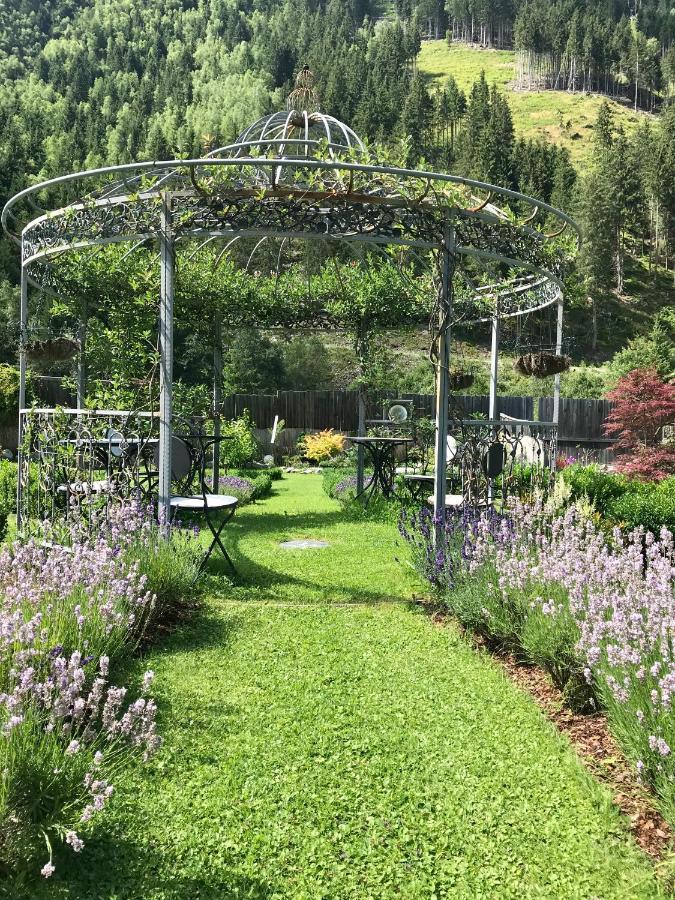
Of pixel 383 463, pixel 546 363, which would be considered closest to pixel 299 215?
pixel 546 363

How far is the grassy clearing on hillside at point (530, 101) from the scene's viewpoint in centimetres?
7425

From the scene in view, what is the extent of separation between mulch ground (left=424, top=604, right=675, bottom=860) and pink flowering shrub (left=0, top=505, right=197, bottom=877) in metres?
1.70

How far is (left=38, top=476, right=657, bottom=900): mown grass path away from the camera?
2.10 metres

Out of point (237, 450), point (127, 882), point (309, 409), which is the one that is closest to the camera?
point (127, 882)

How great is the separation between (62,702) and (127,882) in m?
0.57

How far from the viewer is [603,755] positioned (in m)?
2.87

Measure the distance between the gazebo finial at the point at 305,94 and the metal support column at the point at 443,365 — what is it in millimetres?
3153

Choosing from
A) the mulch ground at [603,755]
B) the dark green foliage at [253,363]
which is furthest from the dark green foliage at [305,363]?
the mulch ground at [603,755]

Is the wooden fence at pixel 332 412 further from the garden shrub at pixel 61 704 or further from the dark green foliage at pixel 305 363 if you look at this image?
the garden shrub at pixel 61 704

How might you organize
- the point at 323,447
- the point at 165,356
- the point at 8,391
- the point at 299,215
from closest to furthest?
the point at 299,215 < the point at 165,356 < the point at 8,391 < the point at 323,447

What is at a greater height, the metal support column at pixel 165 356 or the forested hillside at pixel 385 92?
the forested hillside at pixel 385 92

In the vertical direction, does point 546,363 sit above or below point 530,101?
below

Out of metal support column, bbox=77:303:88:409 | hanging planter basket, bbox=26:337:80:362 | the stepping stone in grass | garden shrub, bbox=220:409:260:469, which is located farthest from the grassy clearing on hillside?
hanging planter basket, bbox=26:337:80:362

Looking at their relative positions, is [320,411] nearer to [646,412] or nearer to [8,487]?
[646,412]
